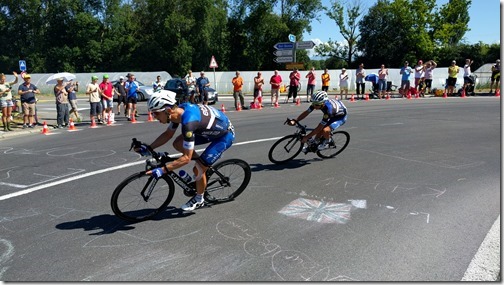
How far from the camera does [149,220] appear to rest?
5.44m

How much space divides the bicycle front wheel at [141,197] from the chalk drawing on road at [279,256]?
970 mm

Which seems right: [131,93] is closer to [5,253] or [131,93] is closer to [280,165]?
[280,165]

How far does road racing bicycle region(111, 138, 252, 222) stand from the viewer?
5234 millimetres

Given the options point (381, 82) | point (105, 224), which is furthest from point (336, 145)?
point (381, 82)

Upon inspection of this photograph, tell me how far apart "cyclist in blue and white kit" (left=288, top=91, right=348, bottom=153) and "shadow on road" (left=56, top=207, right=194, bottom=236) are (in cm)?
350

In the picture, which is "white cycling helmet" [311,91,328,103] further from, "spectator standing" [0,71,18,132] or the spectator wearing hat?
"spectator standing" [0,71,18,132]

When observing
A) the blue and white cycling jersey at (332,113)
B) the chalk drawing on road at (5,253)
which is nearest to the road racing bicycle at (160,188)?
the chalk drawing on road at (5,253)

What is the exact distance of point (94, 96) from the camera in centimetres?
1479

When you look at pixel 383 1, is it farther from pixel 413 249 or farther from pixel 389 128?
pixel 413 249

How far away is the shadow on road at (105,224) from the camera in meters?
5.11

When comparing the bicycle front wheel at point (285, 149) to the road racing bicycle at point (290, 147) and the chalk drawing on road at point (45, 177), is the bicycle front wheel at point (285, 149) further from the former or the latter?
the chalk drawing on road at point (45, 177)

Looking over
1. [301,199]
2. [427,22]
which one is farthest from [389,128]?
[427,22]

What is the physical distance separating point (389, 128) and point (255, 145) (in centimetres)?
490

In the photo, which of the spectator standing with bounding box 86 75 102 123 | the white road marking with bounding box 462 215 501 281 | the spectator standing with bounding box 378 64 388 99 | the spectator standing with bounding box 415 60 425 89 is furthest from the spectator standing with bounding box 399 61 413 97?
the white road marking with bounding box 462 215 501 281
